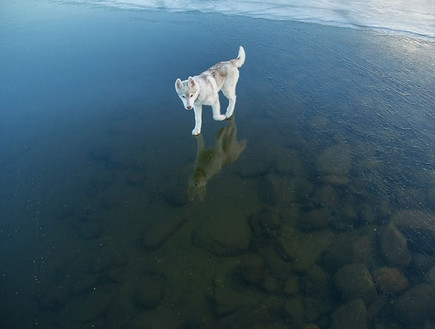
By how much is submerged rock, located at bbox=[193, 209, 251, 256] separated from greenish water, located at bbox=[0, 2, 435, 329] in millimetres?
24

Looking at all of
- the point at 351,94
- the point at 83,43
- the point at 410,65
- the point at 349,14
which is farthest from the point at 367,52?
the point at 83,43

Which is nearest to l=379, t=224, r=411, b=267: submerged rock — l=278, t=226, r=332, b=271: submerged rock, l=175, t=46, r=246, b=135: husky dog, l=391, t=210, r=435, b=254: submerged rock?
l=391, t=210, r=435, b=254: submerged rock

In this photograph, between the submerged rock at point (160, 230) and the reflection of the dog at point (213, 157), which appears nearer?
the submerged rock at point (160, 230)

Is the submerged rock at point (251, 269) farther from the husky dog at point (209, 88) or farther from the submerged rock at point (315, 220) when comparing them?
the husky dog at point (209, 88)

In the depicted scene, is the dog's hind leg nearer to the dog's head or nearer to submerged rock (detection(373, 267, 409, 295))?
the dog's head

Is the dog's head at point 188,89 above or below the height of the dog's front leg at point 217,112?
above

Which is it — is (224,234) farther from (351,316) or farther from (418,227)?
(418,227)

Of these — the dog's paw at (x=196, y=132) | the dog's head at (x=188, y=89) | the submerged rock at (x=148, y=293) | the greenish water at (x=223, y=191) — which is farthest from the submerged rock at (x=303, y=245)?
the dog's paw at (x=196, y=132)

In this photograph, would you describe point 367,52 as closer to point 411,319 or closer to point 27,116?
point 411,319

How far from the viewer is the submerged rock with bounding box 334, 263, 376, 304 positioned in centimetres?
415

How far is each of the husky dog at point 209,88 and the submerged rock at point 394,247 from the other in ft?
13.3

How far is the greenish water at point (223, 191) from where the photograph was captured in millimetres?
4219

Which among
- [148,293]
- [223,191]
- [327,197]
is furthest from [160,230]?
[327,197]

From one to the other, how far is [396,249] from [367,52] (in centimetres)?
712
